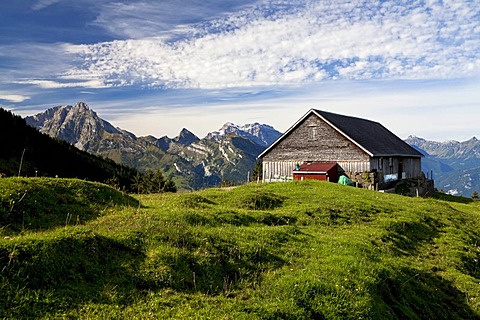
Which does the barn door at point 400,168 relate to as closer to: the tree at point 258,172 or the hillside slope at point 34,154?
the tree at point 258,172

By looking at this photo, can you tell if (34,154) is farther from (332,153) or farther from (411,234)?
(411,234)

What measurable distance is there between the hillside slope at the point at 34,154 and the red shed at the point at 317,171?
109 feet

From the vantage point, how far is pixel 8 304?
9141mm

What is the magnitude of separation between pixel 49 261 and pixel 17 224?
167 inches

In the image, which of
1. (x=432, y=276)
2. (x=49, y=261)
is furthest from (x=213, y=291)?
(x=432, y=276)

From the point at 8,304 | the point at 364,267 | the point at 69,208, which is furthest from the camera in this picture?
the point at 69,208

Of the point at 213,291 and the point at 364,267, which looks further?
the point at 364,267

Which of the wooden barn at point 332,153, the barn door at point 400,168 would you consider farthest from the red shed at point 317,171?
the barn door at point 400,168

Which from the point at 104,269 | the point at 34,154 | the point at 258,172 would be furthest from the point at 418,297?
the point at 34,154

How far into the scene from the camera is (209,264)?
13312mm

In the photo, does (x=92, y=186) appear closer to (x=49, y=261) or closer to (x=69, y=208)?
(x=69, y=208)

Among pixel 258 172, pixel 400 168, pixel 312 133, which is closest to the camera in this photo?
pixel 312 133

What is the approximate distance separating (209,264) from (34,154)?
8088 centimetres

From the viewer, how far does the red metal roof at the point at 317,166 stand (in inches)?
1988
